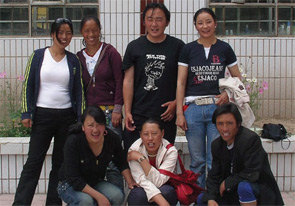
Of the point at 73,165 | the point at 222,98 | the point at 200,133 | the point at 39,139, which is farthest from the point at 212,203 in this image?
the point at 39,139

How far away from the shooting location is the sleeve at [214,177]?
373 cm

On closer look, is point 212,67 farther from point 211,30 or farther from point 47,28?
point 47,28

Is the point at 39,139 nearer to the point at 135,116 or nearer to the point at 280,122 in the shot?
the point at 135,116

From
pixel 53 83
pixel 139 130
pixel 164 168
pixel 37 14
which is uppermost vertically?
pixel 37 14

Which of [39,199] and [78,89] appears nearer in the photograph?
[78,89]

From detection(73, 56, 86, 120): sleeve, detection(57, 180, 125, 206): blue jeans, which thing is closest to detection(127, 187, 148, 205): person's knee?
detection(57, 180, 125, 206): blue jeans

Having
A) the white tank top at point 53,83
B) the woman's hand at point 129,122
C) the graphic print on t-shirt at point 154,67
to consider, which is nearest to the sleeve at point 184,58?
the graphic print on t-shirt at point 154,67

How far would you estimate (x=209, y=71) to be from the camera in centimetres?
400

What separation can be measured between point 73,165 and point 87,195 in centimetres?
26

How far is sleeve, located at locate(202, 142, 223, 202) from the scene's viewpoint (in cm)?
373

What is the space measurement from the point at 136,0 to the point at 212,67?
3.29 m

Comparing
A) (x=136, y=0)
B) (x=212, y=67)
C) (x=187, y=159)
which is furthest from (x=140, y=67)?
(x=136, y=0)

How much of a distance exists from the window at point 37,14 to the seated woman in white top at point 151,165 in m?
3.68

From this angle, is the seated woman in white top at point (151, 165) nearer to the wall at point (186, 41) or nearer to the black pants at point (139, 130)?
the black pants at point (139, 130)
